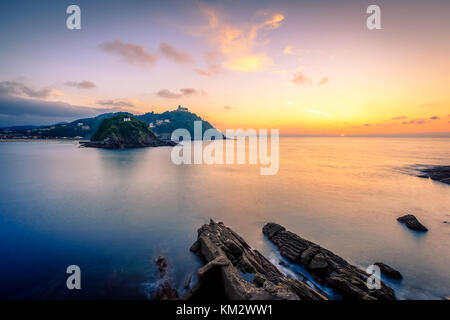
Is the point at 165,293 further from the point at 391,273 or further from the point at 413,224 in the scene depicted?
the point at 413,224

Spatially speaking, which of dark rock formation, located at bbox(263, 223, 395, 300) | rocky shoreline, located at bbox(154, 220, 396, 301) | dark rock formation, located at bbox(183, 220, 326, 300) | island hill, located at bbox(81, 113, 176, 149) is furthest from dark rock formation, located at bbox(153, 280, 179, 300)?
island hill, located at bbox(81, 113, 176, 149)

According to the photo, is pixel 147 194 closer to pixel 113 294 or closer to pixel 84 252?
pixel 84 252

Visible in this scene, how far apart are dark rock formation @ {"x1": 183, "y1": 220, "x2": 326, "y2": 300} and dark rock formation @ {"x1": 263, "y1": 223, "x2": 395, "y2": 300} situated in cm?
114

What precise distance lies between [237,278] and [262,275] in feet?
6.27

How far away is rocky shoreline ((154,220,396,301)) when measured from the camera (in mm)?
5664

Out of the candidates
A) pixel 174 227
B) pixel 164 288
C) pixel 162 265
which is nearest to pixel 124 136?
pixel 174 227

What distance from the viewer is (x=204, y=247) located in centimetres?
897

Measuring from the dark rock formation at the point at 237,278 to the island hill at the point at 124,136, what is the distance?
8837cm

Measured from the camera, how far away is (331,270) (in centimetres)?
768

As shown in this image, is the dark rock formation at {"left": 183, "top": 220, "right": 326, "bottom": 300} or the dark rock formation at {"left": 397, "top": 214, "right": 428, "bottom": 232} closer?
the dark rock formation at {"left": 183, "top": 220, "right": 326, "bottom": 300}

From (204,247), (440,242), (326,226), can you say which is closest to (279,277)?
(204,247)

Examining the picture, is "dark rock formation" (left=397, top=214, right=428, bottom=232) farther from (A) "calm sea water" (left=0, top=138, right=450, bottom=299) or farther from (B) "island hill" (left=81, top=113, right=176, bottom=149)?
(B) "island hill" (left=81, top=113, right=176, bottom=149)
